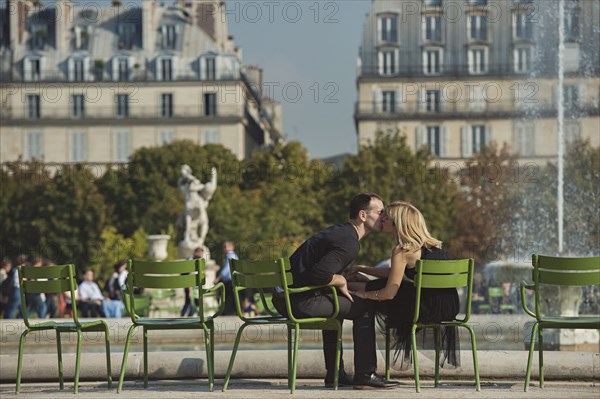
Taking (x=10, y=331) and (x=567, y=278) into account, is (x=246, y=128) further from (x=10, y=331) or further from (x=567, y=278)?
(x=567, y=278)

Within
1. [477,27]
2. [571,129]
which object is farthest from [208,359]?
[477,27]

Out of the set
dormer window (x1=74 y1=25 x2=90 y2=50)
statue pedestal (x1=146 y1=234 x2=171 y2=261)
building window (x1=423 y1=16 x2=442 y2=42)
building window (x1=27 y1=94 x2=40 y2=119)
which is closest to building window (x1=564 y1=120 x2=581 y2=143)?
building window (x1=423 y1=16 x2=442 y2=42)

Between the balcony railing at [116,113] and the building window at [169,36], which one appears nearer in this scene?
the balcony railing at [116,113]

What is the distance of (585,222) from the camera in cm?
3894

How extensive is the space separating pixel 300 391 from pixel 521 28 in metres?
71.8

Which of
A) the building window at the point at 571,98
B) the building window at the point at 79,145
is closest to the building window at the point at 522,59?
the building window at the point at 571,98

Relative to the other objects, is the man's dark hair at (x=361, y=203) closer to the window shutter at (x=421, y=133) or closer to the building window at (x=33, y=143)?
the window shutter at (x=421, y=133)

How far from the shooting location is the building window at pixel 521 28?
7925 cm

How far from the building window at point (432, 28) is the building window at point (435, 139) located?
20.2ft

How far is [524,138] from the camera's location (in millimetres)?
78875

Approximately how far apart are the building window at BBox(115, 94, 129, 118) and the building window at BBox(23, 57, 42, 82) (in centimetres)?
466

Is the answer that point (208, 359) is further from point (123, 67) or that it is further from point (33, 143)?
point (123, 67)

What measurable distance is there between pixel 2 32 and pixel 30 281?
72213mm

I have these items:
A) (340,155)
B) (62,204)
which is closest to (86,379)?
(62,204)
